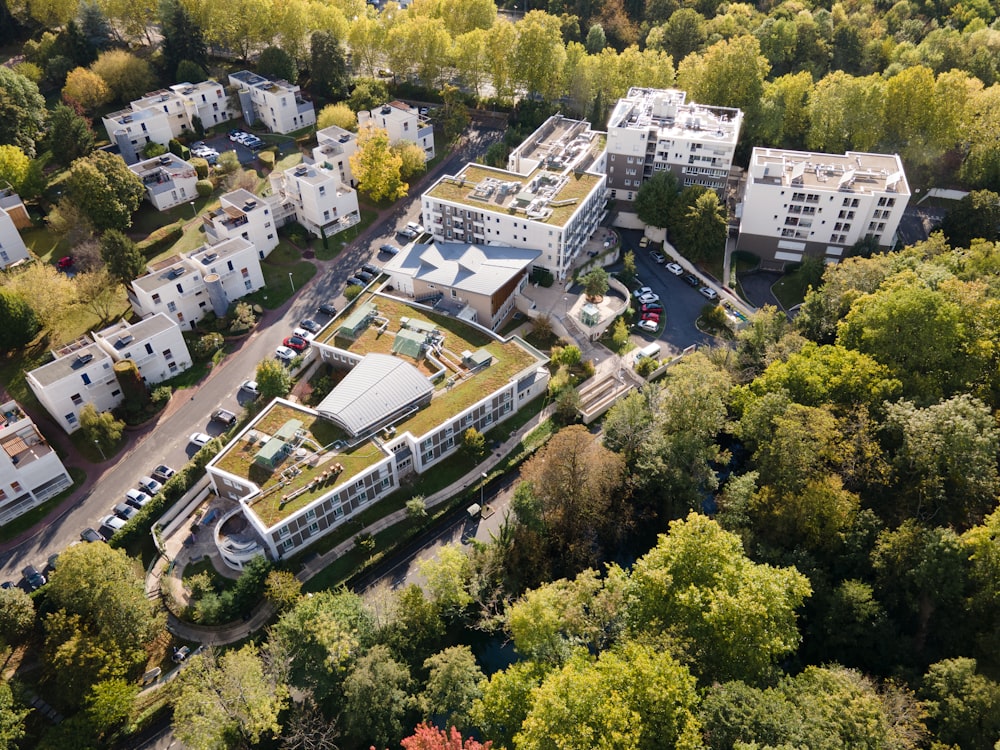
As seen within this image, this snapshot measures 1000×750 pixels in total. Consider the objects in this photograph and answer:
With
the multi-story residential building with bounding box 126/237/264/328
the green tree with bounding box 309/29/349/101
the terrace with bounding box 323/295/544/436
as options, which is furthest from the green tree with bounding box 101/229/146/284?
the green tree with bounding box 309/29/349/101

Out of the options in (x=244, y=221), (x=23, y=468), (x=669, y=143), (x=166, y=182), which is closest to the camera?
(x=23, y=468)

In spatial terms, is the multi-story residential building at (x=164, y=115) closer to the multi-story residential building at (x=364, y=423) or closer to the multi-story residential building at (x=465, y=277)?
the multi-story residential building at (x=465, y=277)

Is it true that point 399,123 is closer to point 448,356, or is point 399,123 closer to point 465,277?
point 465,277

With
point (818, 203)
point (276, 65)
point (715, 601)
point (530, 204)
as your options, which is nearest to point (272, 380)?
point (530, 204)

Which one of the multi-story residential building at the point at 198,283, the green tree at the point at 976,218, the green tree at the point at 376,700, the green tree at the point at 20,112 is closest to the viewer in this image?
the green tree at the point at 376,700

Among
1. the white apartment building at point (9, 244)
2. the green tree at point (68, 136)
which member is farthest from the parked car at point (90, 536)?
the green tree at point (68, 136)

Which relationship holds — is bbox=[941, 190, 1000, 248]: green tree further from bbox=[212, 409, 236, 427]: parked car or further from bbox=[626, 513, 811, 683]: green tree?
bbox=[212, 409, 236, 427]: parked car

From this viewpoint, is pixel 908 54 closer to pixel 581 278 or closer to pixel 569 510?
pixel 581 278
